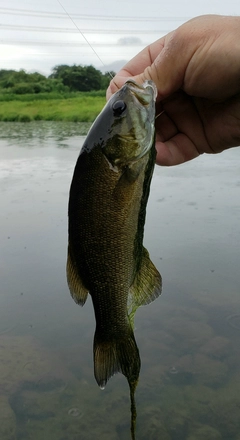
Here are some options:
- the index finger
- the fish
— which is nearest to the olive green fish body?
the fish

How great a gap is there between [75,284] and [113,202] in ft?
1.00

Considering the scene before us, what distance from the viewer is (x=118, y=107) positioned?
4.79 feet

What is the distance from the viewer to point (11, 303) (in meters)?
4.54

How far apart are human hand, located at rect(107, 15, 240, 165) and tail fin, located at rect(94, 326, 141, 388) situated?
3.06 feet

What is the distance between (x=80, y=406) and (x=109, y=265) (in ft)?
7.16

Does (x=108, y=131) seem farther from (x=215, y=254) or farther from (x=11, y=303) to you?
(x=215, y=254)

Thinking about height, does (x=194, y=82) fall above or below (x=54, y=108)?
above

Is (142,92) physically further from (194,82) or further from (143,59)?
(143,59)

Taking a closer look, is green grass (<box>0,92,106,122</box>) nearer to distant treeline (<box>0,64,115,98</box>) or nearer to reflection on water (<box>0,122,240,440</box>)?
distant treeline (<box>0,64,115,98</box>)

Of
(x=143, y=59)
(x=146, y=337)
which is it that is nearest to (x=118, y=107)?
(x=143, y=59)

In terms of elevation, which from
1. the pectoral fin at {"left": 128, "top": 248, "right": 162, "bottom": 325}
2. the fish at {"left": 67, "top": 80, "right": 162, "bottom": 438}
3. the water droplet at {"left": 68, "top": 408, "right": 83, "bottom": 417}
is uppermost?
the fish at {"left": 67, "top": 80, "right": 162, "bottom": 438}

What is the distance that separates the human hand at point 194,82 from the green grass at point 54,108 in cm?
1859

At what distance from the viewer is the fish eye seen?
1.46 metres

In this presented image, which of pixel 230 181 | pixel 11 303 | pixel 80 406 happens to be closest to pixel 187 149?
pixel 80 406
